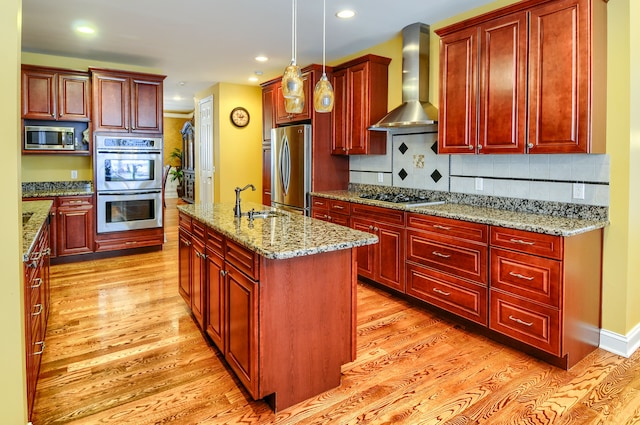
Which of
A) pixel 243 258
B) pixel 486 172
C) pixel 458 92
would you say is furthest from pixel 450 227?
pixel 243 258

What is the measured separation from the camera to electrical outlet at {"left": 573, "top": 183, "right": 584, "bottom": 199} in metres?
2.87

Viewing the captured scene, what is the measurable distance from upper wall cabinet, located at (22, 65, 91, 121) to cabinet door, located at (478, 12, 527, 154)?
4651 millimetres

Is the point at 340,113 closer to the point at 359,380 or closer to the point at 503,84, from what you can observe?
the point at 503,84

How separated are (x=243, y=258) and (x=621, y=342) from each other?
255cm

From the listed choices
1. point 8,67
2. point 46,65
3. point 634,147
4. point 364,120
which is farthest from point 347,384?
point 46,65

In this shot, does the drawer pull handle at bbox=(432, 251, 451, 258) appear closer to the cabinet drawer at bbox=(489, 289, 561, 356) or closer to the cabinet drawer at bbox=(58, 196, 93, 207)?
the cabinet drawer at bbox=(489, 289, 561, 356)

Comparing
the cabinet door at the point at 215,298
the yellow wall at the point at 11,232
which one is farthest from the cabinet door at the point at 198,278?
the yellow wall at the point at 11,232

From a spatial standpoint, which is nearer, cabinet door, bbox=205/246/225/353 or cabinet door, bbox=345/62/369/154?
cabinet door, bbox=205/246/225/353

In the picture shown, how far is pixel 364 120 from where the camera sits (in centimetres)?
448

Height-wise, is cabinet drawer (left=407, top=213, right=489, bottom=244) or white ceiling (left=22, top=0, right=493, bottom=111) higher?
white ceiling (left=22, top=0, right=493, bottom=111)

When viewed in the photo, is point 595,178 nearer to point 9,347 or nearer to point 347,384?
point 347,384

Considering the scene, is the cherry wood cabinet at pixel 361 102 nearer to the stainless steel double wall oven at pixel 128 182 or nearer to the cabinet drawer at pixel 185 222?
the cabinet drawer at pixel 185 222

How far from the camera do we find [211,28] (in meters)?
4.17

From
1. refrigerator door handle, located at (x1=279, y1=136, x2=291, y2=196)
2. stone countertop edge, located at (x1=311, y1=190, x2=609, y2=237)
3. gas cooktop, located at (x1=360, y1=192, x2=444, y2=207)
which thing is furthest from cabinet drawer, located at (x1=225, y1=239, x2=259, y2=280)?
refrigerator door handle, located at (x1=279, y1=136, x2=291, y2=196)
